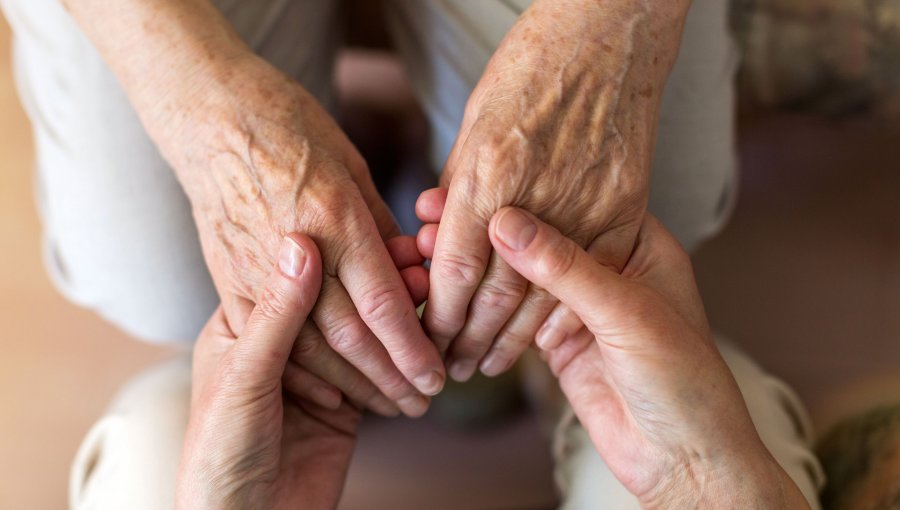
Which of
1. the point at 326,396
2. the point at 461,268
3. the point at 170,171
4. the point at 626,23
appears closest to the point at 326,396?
the point at 326,396

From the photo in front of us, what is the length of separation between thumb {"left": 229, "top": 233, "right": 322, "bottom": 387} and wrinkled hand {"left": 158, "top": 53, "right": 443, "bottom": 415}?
0.10ft

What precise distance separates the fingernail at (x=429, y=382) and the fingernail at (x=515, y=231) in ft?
0.59

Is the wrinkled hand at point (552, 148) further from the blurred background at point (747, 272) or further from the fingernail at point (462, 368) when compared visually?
the blurred background at point (747, 272)

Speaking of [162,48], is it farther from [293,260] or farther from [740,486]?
[740,486]

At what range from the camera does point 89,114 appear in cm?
89

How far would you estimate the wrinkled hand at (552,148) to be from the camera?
70cm

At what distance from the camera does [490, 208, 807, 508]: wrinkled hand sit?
643mm

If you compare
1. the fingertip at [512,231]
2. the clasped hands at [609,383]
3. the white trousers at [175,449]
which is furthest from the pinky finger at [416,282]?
the white trousers at [175,449]

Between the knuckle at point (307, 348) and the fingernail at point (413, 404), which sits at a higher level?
the knuckle at point (307, 348)

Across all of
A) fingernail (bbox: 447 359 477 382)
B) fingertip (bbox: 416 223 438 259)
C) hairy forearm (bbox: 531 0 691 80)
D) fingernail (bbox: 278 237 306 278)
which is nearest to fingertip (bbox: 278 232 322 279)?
fingernail (bbox: 278 237 306 278)

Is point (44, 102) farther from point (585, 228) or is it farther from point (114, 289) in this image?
point (585, 228)

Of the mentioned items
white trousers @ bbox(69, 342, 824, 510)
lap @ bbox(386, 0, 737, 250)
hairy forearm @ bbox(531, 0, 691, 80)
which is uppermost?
hairy forearm @ bbox(531, 0, 691, 80)

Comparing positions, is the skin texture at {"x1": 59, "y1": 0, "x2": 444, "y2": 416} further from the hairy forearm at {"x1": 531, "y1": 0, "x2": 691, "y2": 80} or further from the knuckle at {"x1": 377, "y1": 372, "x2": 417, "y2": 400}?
the hairy forearm at {"x1": 531, "y1": 0, "x2": 691, "y2": 80}

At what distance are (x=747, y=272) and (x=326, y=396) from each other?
0.91 m
